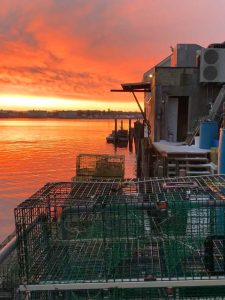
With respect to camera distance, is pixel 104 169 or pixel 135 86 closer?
pixel 104 169

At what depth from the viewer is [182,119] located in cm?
2111

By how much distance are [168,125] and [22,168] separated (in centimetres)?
1441

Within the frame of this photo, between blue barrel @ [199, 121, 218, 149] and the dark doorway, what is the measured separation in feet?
22.5

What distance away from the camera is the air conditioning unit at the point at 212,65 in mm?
19172

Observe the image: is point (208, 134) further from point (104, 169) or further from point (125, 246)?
point (125, 246)

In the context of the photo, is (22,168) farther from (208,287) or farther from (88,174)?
(208,287)

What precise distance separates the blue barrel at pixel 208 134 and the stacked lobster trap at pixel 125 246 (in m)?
10.6

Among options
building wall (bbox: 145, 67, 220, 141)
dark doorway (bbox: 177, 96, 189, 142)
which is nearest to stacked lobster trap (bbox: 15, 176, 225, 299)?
building wall (bbox: 145, 67, 220, 141)

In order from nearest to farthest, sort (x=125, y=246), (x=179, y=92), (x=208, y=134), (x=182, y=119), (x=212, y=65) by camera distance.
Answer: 1. (x=125, y=246)
2. (x=208, y=134)
3. (x=212, y=65)
4. (x=179, y=92)
5. (x=182, y=119)

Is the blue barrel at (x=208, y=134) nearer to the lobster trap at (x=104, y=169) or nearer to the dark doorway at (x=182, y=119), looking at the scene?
the lobster trap at (x=104, y=169)

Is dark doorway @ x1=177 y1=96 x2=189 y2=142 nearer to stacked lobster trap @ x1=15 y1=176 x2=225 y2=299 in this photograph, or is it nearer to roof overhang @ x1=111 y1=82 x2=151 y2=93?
roof overhang @ x1=111 y1=82 x2=151 y2=93

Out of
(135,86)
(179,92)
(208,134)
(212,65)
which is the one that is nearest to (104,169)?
(208,134)

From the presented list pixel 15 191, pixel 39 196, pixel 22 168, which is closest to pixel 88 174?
pixel 39 196

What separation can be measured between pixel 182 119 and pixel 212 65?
10.2ft
